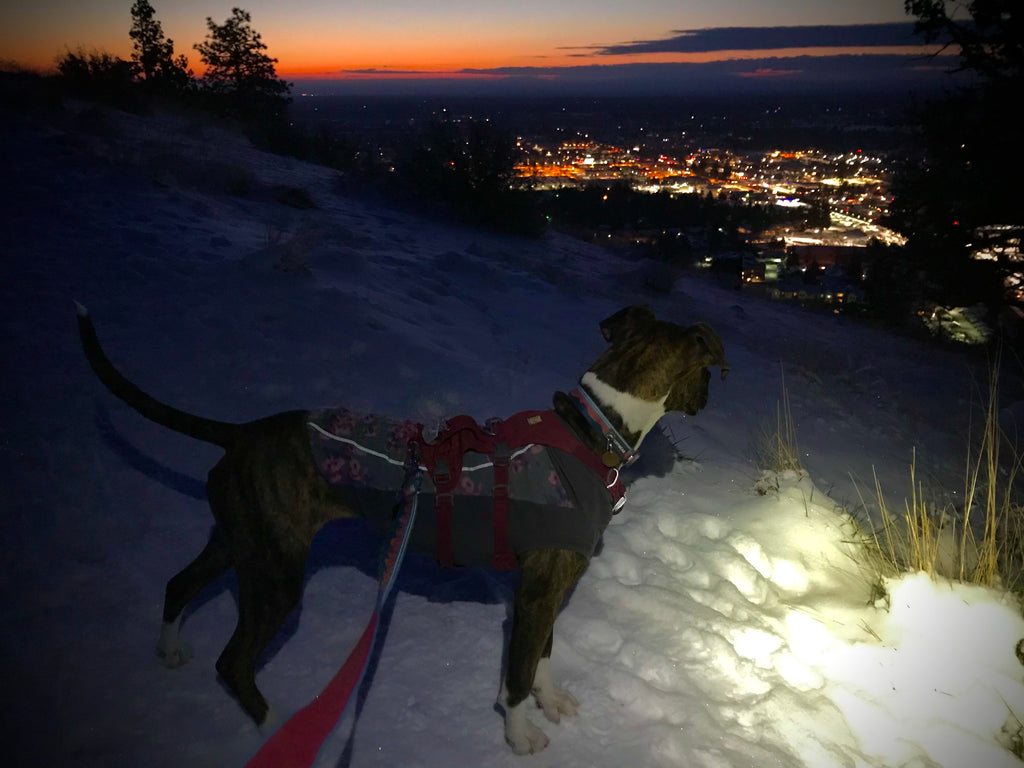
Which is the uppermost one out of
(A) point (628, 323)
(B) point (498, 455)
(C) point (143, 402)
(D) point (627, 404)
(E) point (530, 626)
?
(A) point (628, 323)

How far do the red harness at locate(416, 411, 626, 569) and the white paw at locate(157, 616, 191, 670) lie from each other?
4.78 feet

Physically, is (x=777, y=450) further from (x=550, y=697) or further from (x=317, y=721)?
(x=317, y=721)

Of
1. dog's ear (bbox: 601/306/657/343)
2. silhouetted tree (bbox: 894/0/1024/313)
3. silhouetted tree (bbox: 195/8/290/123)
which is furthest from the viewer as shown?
silhouetted tree (bbox: 195/8/290/123)

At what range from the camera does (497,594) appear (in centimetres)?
364

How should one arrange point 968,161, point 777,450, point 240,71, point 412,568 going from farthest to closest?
point 240,71
point 968,161
point 777,450
point 412,568

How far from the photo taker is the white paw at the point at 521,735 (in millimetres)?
2653

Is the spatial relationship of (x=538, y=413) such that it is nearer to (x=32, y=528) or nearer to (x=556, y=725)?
(x=556, y=725)

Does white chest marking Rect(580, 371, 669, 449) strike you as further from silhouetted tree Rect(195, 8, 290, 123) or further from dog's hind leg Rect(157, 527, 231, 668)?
silhouetted tree Rect(195, 8, 290, 123)

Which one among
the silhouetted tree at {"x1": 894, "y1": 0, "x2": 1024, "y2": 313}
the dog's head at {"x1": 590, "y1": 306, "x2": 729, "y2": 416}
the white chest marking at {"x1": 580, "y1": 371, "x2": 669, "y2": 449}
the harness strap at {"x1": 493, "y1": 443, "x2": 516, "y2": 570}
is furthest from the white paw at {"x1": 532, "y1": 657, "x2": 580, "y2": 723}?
the silhouetted tree at {"x1": 894, "y1": 0, "x2": 1024, "y2": 313}

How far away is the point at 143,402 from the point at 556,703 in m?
2.51

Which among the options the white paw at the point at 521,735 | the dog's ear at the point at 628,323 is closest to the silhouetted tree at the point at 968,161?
the dog's ear at the point at 628,323

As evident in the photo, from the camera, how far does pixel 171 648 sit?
291cm

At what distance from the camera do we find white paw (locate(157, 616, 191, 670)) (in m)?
2.90

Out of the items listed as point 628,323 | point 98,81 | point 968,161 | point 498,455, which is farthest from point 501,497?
point 98,81
